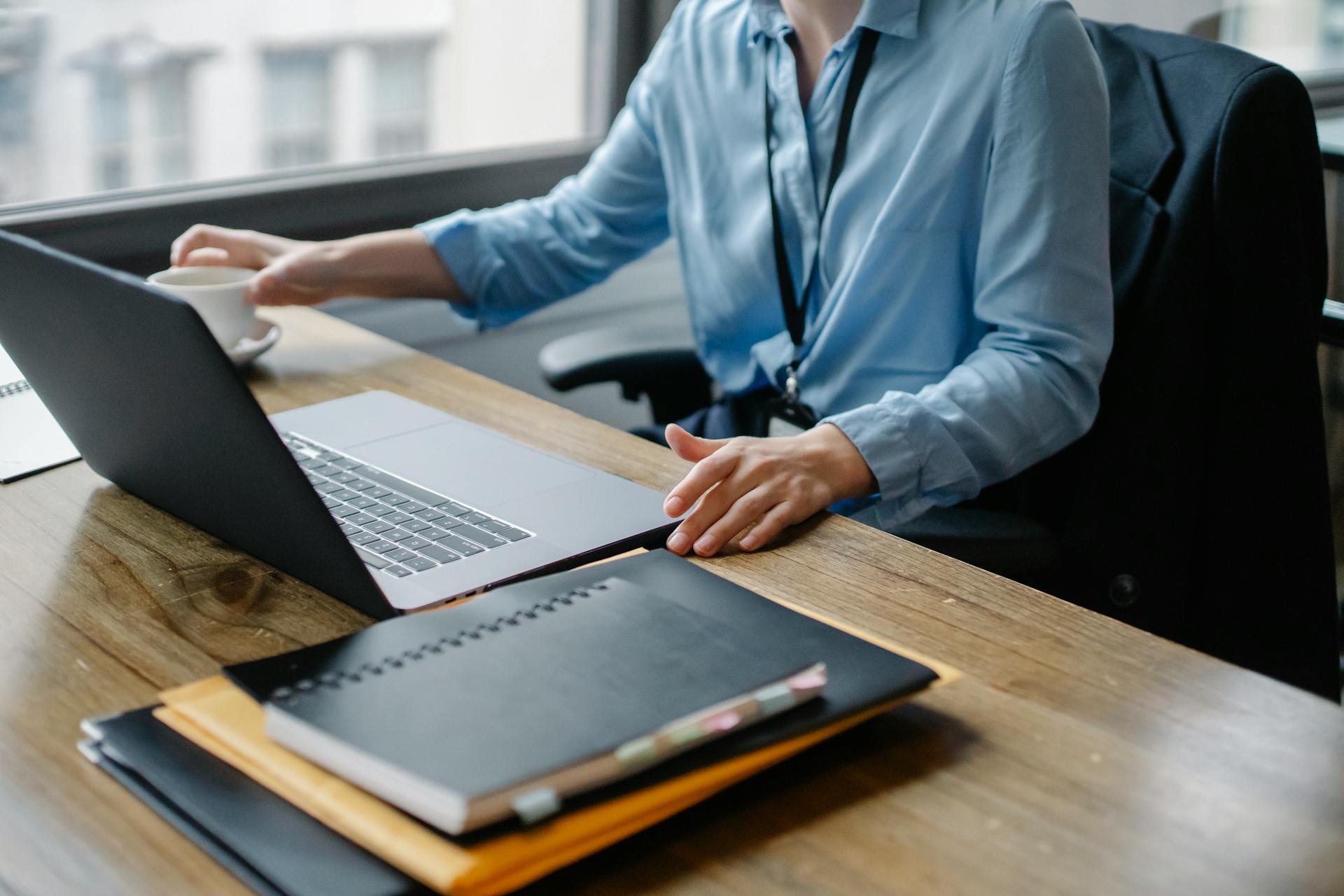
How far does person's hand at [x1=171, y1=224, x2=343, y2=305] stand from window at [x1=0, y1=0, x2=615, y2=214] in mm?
370

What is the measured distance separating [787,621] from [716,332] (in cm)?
76

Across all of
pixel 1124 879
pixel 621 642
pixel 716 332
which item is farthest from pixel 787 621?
pixel 716 332

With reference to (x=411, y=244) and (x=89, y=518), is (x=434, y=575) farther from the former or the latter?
(x=411, y=244)

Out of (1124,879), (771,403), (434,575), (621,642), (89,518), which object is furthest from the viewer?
(771,403)

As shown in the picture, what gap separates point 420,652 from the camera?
23.7 inches

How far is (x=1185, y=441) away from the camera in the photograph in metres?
1.12

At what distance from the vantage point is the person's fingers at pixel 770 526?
32.7 inches

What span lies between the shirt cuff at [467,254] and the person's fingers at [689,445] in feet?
1.83

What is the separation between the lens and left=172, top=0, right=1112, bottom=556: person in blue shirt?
3.22ft

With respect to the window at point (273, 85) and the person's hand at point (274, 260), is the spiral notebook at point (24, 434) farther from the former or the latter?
the window at point (273, 85)

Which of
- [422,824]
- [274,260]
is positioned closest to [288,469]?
[422,824]

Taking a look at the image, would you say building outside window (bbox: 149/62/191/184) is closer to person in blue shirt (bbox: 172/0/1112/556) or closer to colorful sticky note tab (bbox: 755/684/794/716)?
person in blue shirt (bbox: 172/0/1112/556)

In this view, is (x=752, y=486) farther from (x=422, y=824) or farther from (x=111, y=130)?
(x=111, y=130)

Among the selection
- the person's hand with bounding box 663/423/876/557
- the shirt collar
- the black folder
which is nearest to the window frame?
the shirt collar
